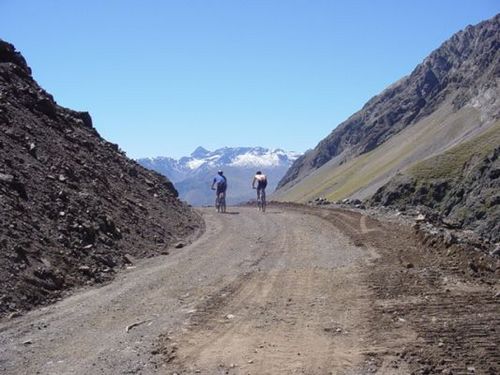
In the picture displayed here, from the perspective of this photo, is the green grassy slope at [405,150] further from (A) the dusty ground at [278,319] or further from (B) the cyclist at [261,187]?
(A) the dusty ground at [278,319]

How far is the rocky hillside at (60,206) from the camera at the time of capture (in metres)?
13.6

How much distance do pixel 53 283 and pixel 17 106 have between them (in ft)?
44.0

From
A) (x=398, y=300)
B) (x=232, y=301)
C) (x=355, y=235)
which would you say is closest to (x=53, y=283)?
(x=232, y=301)

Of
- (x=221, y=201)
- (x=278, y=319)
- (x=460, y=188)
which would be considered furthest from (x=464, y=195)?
(x=278, y=319)

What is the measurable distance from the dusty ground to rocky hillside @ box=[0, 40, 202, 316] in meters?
1.03

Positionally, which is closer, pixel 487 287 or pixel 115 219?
pixel 487 287

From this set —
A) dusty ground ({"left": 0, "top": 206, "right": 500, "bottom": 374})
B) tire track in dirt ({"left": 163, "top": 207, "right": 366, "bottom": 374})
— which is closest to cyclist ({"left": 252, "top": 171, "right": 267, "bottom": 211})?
dusty ground ({"left": 0, "top": 206, "right": 500, "bottom": 374})

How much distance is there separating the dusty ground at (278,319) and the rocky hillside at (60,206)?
1.03m

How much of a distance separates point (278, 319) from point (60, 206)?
32.2ft

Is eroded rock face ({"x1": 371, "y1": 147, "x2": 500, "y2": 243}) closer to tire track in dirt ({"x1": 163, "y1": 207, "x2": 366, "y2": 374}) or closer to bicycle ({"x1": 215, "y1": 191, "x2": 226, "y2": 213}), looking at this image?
bicycle ({"x1": 215, "y1": 191, "x2": 226, "y2": 213})

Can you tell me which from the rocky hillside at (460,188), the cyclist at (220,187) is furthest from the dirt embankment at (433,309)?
the rocky hillside at (460,188)

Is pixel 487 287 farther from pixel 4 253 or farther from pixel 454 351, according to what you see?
pixel 4 253

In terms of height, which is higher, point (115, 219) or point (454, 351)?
point (115, 219)

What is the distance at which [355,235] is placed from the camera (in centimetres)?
2142
